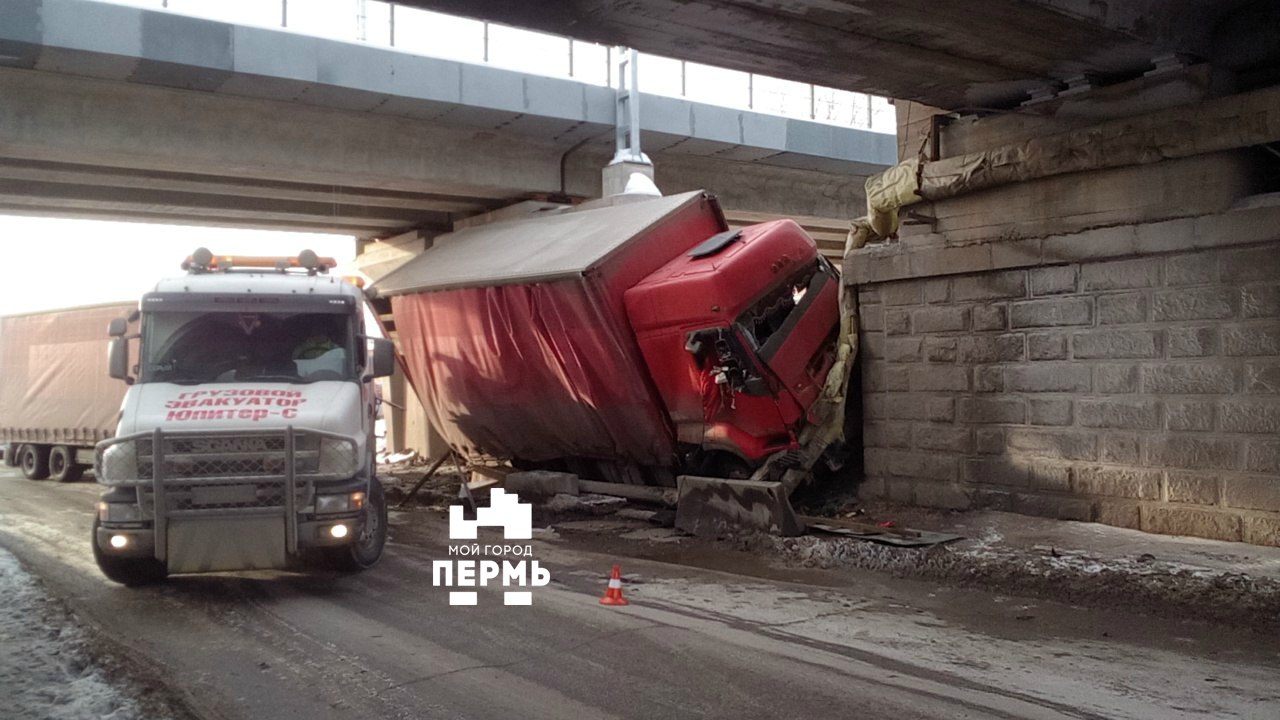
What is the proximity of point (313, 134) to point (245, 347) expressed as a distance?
6469 mm

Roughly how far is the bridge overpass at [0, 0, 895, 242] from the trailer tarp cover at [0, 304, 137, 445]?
2.21 meters

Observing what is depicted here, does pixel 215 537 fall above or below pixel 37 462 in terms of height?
above

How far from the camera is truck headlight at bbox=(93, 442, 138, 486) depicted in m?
7.75

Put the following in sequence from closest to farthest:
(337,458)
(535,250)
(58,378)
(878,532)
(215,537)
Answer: (215,537), (337,458), (878,532), (535,250), (58,378)

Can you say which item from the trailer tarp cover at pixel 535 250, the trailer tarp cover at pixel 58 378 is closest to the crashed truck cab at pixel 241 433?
the trailer tarp cover at pixel 535 250

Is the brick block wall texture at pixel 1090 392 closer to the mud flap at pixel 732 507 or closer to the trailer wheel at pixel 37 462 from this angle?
the mud flap at pixel 732 507

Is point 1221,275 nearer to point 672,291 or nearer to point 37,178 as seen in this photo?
→ point 672,291

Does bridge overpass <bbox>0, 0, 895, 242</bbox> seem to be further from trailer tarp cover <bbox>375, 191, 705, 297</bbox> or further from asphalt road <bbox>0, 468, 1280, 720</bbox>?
asphalt road <bbox>0, 468, 1280, 720</bbox>

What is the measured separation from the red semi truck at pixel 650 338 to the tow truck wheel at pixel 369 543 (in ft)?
10.3

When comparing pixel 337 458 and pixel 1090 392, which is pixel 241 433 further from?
pixel 1090 392

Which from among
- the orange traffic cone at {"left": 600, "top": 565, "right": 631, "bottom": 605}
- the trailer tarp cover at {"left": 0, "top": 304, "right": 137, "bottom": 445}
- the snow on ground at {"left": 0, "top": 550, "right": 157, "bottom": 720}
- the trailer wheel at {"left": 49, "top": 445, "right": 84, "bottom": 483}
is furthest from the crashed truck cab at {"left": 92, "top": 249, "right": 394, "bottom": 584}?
the trailer wheel at {"left": 49, "top": 445, "right": 84, "bottom": 483}

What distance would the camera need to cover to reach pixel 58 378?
18188mm

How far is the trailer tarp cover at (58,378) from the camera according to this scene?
677 inches

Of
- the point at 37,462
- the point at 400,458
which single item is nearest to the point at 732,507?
the point at 400,458
